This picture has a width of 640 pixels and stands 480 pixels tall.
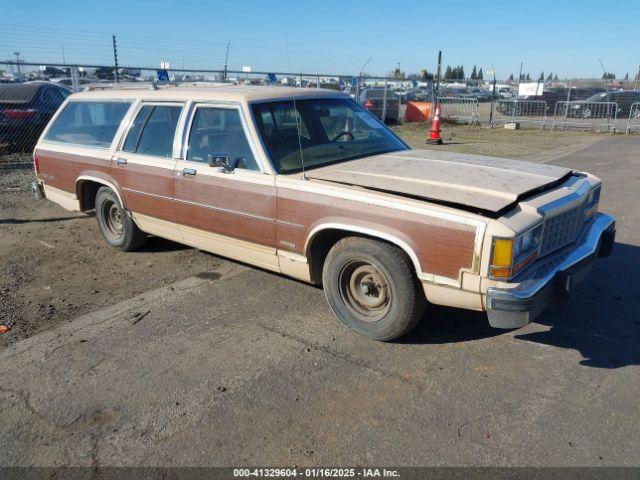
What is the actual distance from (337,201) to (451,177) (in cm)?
85

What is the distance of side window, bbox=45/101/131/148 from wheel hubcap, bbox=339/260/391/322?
3082 millimetres

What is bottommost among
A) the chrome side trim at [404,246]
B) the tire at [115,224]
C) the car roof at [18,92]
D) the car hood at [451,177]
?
the tire at [115,224]

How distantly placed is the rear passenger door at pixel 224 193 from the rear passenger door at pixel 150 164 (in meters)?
0.17

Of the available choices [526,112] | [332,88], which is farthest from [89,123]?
[526,112]

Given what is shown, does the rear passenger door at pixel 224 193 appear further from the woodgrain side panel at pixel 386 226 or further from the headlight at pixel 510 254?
the headlight at pixel 510 254

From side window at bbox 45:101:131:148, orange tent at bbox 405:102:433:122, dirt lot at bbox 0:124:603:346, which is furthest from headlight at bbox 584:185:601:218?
orange tent at bbox 405:102:433:122

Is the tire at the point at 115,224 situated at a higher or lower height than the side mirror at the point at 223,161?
lower

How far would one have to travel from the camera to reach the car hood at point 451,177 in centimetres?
338

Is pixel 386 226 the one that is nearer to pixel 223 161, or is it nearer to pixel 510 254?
pixel 510 254

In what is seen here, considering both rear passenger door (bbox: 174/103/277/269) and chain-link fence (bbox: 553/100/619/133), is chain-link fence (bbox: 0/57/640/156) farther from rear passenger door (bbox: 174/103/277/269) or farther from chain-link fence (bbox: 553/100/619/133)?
rear passenger door (bbox: 174/103/277/269)

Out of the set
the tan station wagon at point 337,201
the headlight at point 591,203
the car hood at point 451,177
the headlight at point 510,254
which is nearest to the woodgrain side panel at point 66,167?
the tan station wagon at point 337,201

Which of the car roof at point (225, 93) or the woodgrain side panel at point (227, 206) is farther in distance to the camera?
the car roof at point (225, 93)

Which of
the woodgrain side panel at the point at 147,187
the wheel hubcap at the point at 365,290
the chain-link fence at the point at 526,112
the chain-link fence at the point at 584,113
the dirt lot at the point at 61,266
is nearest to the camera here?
the wheel hubcap at the point at 365,290

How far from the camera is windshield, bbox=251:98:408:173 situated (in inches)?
171
